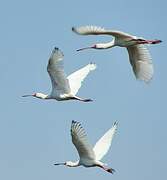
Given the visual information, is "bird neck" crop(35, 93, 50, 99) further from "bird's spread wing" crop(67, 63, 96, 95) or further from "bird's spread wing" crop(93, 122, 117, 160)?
"bird's spread wing" crop(93, 122, 117, 160)

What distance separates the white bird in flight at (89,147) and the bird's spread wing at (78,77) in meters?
2.29

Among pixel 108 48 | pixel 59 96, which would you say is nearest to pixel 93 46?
pixel 108 48

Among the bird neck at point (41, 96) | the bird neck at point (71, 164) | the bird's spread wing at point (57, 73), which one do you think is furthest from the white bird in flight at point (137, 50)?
the bird neck at point (71, 164)

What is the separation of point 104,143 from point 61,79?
295cm

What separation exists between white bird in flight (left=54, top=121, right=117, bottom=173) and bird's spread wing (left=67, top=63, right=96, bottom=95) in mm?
2288

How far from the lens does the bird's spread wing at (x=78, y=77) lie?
35.8m

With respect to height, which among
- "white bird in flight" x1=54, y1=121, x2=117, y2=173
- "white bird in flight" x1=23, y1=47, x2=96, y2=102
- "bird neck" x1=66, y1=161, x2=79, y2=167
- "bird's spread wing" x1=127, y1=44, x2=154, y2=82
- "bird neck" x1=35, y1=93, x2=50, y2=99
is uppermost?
"bird's spread wing" x1=127, y1=44, x2=154, y2=82

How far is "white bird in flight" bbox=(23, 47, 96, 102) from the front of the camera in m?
33.0

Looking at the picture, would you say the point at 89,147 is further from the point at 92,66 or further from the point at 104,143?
the point at 92,66

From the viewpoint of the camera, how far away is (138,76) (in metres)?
31.9

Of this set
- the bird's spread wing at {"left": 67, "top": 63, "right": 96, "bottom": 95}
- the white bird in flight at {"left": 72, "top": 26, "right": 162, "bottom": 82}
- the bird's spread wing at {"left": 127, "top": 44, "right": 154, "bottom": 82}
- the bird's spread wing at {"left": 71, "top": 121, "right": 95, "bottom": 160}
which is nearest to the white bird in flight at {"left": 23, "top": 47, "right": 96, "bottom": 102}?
the bird's spread wing at {"left": 67, "top": 63, "right": 96, "bottom": 95}

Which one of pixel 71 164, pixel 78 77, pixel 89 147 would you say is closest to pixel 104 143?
pixel 89 147

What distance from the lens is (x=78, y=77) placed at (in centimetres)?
3688

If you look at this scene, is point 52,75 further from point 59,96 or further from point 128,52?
point 128,52
